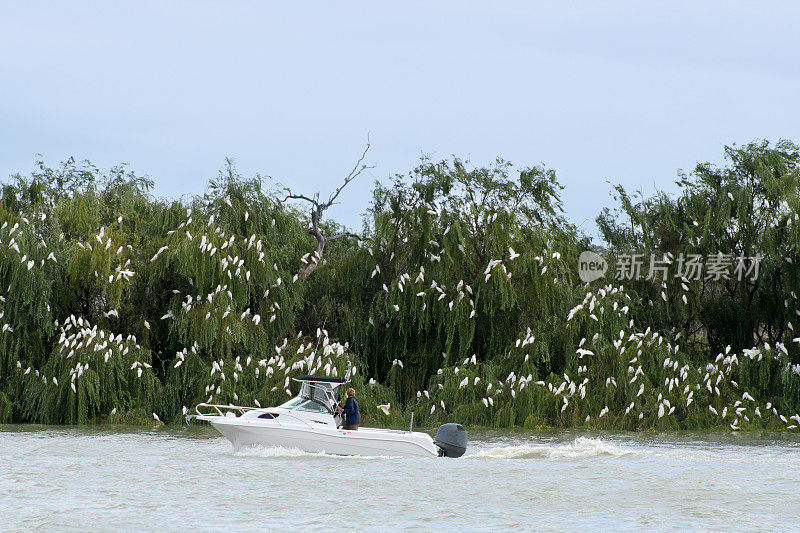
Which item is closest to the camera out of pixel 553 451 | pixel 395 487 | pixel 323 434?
pixel 395 487

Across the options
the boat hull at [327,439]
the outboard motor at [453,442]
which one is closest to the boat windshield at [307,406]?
the boat hull at [327,439]

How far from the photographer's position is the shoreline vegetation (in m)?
30.6

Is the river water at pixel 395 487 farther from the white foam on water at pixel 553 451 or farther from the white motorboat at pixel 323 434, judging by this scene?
the white motorboat at pixel 323 434

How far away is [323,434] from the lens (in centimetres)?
2264

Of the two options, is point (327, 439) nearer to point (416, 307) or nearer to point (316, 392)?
point (316, 392)

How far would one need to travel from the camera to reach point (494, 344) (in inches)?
1331

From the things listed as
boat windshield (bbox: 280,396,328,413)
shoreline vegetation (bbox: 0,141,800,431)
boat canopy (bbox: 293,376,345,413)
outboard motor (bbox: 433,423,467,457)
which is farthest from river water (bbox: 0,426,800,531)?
shoreline vegetation (bbox: 0,141,800,431)

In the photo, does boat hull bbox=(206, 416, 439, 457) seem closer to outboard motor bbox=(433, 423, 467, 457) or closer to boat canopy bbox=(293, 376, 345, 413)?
outboard motor bbox=(433, 423, 467, 457)

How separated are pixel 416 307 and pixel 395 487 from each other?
15242 millimetres

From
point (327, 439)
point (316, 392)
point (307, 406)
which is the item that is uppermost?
point (316, 392)

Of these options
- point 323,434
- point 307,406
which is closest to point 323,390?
point 307,406

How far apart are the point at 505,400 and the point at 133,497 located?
51.7ft

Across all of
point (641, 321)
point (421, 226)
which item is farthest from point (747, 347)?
point (421, 226)

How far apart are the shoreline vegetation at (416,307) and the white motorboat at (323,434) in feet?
22.9
